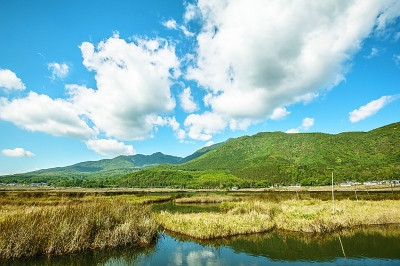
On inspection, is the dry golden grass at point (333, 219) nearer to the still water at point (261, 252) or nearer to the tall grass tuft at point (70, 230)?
the still water at point (261, 252)

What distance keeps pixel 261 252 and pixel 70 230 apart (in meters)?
15.6

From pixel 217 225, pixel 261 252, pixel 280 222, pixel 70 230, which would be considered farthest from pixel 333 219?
pixel 70 230

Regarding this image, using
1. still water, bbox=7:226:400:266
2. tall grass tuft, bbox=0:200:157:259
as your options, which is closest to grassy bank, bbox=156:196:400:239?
still water, bbox=7:226:400:266

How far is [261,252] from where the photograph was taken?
861 inches

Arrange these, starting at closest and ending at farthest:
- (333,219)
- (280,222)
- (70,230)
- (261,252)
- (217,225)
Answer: (70,230), (261,252), (217,225), (333,219), (280,222)

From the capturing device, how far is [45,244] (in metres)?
19.8

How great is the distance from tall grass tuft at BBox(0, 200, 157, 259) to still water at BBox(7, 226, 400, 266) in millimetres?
894

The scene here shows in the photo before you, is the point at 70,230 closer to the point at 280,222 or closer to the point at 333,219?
the point at 280,222

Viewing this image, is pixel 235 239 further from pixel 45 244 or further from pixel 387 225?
pixel 387 225

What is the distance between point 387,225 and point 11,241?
126 ft

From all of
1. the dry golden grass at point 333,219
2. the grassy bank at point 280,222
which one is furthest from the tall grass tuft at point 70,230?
the dry golden grass at point 333,219

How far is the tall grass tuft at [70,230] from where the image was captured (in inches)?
729

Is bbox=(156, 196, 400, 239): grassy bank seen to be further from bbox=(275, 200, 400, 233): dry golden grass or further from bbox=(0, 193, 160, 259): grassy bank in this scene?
bbox=(0, 193, 160, 259): grassy bank

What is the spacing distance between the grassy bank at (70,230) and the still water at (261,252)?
2.89 ft
